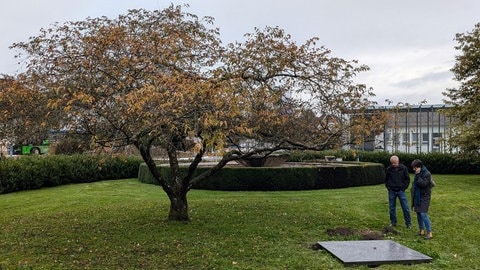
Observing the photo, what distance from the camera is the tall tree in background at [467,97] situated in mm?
17734

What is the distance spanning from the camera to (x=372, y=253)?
23.1ft

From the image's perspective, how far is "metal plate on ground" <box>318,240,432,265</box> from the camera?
21.8 ft

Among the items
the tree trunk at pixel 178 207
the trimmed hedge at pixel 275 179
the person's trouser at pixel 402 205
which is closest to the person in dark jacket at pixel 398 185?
the person's trouser at pixel 402 205

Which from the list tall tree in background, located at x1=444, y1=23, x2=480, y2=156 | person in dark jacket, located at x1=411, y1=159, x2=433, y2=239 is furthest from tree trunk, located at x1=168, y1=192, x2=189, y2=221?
tall tree in background, located at x1=444, y1=23, x2=480, y2=156

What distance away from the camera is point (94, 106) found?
279 inches

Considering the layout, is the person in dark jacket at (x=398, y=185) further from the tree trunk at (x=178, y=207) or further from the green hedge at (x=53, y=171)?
the green hedge at (x=53, y=171)

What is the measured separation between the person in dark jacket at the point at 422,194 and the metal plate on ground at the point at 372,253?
1.26m

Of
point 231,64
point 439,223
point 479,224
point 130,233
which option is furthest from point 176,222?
point 479,224

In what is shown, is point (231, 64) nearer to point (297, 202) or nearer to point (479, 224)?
point (297, 202)

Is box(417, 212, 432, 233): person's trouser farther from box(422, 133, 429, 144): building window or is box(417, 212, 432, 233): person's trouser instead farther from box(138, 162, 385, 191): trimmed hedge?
box(422, 133, 429, 144): building window

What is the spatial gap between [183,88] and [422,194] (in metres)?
4.97

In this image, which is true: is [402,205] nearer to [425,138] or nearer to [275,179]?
[275,179]

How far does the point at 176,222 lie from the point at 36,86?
4083mm

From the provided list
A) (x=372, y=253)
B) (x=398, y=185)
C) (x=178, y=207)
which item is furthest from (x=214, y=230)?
(x=398, y=185)
